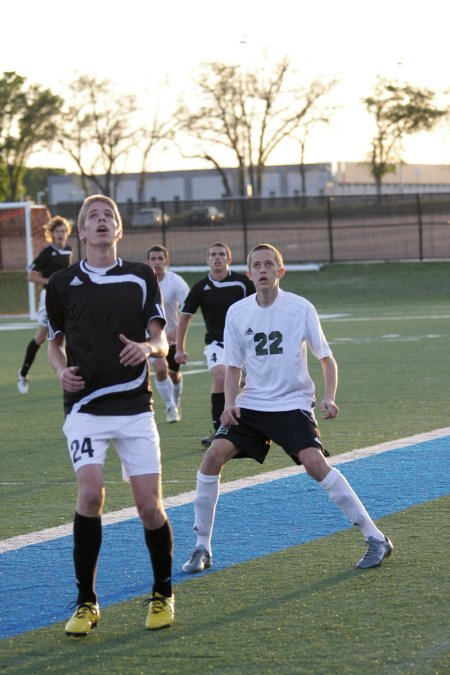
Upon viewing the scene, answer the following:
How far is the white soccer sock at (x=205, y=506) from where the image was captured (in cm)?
658

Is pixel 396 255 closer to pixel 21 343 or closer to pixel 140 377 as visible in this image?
pixel 21 343

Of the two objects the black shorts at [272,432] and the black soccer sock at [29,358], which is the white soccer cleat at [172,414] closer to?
the black soccer sock at [29,358]

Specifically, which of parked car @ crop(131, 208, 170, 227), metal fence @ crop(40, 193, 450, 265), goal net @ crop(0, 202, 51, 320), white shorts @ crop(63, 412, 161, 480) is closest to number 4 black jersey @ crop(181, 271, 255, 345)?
white shorts @ crop(63, 412, 161, 480)

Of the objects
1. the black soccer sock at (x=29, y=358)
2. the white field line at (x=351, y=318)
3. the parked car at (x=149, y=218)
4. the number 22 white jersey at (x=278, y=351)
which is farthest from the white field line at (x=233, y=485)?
the parked car at (x=149, y=218)

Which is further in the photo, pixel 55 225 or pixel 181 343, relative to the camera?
pixel 55 225

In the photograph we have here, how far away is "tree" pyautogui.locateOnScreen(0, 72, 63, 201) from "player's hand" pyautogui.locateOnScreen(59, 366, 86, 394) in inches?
2500

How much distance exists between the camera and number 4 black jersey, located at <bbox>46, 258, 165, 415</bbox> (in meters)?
5.57

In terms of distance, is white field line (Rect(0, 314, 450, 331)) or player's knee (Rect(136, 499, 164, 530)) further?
white field line (Rect(0, 314, 450, 331))

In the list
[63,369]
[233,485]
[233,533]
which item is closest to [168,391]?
[233,485]

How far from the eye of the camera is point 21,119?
68.0 meters

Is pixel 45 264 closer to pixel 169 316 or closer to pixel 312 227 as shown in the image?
pixel 169 316

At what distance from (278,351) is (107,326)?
129 centimetres

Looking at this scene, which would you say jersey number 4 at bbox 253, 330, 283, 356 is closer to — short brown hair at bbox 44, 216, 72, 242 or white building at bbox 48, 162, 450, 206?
short brown hair at bbox 44, 216, 72, 242

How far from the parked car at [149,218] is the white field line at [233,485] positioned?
34914mm
